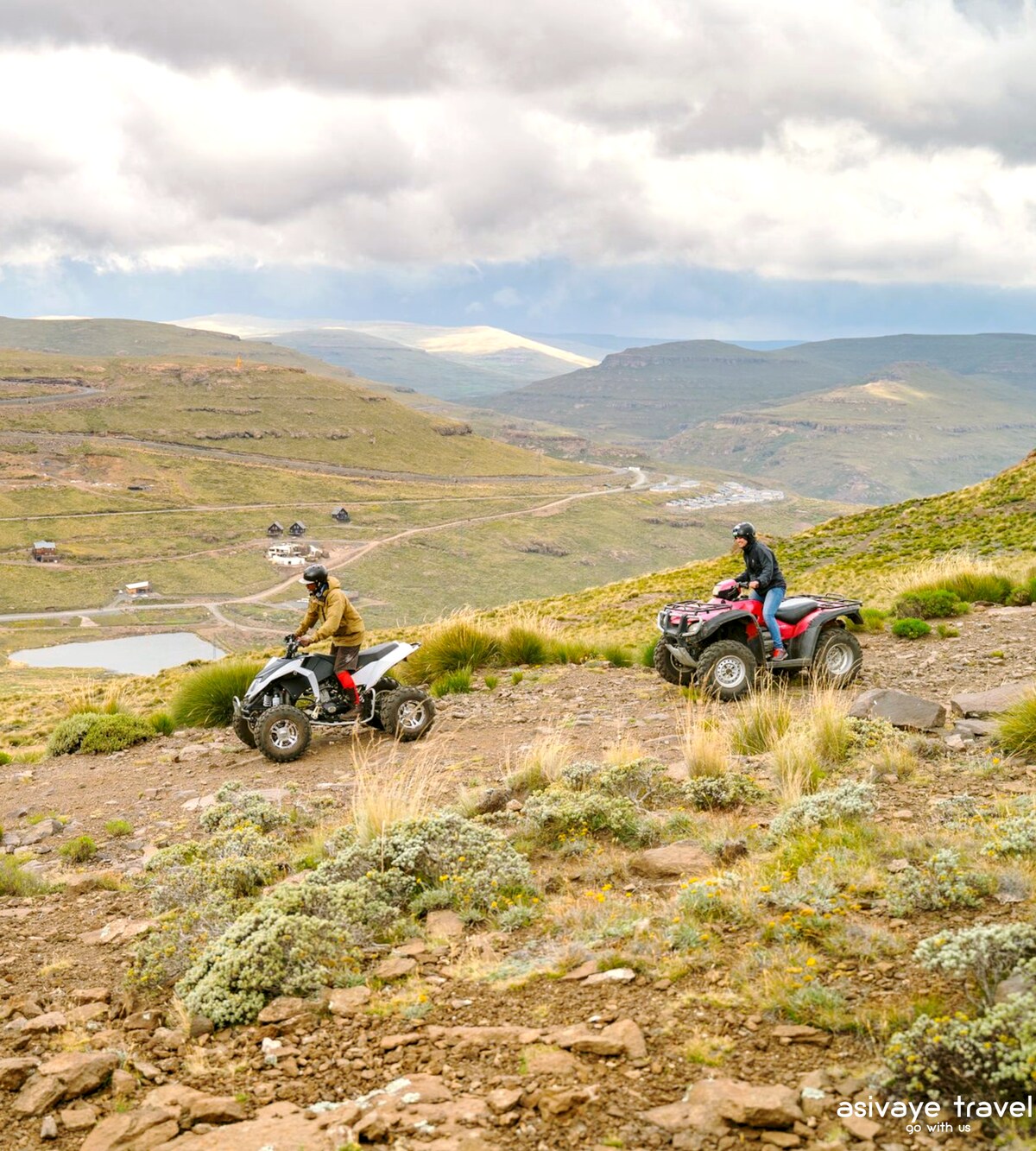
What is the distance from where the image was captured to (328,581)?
11.5m

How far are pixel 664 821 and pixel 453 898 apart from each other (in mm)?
1796

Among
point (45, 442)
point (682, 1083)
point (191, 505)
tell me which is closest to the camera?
point (682, 1083)

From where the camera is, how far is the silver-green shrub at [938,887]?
16.3ft

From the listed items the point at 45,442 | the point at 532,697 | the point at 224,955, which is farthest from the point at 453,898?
the point at 45,442

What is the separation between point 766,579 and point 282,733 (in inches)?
252

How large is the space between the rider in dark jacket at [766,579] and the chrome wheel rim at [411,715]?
14.9 ft

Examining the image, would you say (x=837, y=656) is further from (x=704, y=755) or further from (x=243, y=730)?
(x=243, y=730)

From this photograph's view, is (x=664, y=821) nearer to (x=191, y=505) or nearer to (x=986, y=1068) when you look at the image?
(x=986, y=1068)

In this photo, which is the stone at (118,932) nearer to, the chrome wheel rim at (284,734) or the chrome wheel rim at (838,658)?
the chrome wheel rim at (284,734)

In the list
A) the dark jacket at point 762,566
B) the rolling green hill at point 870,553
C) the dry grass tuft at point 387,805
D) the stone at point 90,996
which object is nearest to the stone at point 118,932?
the stone at point 90,996

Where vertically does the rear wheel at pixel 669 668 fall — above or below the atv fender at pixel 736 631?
below

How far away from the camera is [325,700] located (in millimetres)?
11367

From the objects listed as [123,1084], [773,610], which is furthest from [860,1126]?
[773,610]

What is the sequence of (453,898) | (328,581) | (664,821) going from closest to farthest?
(453,898) < (664,821) < (328,581)
